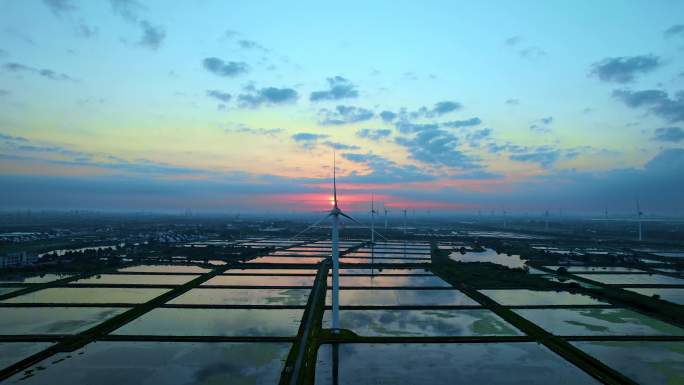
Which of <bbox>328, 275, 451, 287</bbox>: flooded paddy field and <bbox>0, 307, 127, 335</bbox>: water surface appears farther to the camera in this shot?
<bbox>328, 275, 451, 287</bbox>: flooded paddy field

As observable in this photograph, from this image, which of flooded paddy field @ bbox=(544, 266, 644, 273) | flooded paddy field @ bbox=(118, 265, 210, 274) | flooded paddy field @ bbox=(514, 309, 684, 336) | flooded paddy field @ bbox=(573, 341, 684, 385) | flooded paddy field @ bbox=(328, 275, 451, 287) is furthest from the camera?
flooded paddy field @ bbox=(544, 266, 644, 273)

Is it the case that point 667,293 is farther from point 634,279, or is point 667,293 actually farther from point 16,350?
point 16,350

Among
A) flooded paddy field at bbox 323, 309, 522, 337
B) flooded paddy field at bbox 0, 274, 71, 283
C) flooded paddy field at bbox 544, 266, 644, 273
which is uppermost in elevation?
flooded paddy field at bbox 0, 274, 71, 283

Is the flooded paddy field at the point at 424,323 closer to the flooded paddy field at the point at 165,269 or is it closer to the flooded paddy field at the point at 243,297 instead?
the flooded paddy field at the point at 243,297

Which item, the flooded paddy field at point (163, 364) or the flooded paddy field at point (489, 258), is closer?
the flooded paddy field at point (163, 364)

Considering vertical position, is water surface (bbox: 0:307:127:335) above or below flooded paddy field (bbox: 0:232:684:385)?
above

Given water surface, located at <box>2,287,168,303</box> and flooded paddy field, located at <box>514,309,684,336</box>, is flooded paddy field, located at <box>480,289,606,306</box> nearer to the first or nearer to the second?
flooded paddy field, located at <box>514,309,684,336</box>

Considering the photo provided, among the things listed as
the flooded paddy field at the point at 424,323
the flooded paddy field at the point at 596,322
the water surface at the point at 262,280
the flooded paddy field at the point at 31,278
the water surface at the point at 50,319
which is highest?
the flooded paddy field at the point at 31,278

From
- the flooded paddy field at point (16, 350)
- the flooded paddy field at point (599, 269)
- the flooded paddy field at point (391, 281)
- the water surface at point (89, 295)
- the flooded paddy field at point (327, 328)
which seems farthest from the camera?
the flooded paddy field at point (599, 269)

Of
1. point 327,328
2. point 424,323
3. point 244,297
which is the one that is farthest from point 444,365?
point 244,297

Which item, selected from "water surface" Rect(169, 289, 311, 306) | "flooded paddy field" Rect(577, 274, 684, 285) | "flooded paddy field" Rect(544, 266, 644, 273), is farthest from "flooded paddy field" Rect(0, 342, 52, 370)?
"flooded paddy field" Rect(544, 266, 644, 273)

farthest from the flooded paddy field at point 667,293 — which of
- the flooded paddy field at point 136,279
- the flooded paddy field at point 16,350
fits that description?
the flooded paddy field at point 16,350

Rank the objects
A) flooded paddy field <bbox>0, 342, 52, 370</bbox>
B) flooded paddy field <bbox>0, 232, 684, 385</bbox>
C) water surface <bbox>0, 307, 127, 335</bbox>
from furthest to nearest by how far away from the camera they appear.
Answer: water surface <bbox>0, 307, 127, 335</bbox> < flooded paddy field <bbox>0, 342, 52, 370</bbox> < flooded paddy field <bbox>0, 232, 684, 385</bbox>
